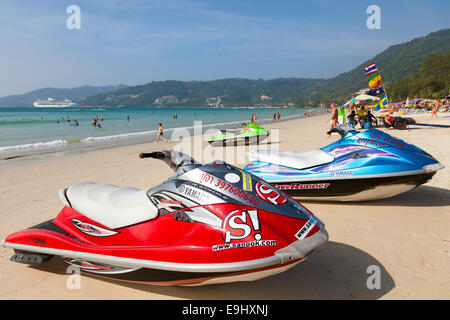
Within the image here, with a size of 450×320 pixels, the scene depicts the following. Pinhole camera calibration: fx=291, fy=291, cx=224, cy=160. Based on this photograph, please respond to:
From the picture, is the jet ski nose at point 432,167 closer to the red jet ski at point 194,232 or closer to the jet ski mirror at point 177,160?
the red jet ski at point 194,232

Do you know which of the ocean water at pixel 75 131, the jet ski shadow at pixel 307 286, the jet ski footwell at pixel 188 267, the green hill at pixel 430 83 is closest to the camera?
the jet ski footwell at pixel 188 267

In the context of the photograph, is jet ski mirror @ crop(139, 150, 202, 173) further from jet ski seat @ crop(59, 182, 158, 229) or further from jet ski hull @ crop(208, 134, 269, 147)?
jet ski hull @ crop(208, 134, 269, 147)

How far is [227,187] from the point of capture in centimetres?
248

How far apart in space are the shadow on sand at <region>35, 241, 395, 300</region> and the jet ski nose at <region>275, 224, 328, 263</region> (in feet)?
2.13

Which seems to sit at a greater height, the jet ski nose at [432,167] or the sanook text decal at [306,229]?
the jet ski nose at [432,167]

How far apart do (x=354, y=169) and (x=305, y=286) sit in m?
2.53

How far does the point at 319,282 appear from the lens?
2.97m

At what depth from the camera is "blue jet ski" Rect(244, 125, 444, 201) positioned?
181 inches

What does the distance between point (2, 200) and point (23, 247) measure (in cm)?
425

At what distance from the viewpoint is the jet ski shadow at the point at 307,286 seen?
277cm

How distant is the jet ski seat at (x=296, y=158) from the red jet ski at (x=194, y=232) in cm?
255

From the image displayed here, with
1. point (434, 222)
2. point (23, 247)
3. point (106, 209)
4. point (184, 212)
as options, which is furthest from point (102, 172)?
point (434, 222)

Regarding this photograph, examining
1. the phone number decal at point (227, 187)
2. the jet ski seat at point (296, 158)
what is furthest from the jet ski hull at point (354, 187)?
the phone number decal at point (227, 187)

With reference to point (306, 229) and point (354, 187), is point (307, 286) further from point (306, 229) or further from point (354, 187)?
point (354, 187)
